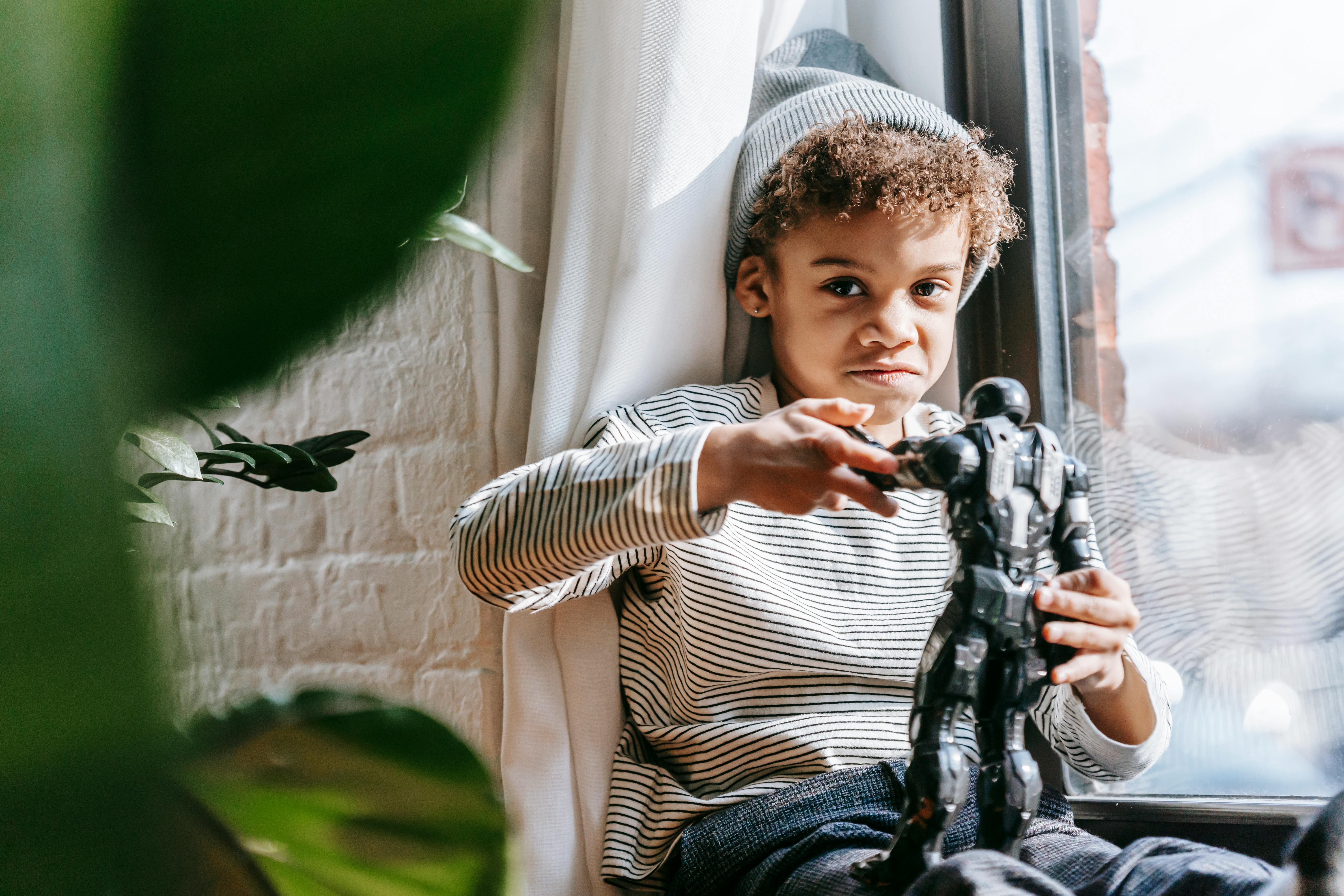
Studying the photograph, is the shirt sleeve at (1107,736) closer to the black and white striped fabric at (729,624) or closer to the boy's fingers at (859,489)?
the black and white striped fabric at (729,624)

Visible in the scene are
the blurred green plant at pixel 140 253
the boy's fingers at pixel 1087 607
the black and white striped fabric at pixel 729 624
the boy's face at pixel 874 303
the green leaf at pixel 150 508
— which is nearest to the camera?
the blurred green plant at pixel 140 253

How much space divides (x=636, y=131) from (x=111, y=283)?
903mm

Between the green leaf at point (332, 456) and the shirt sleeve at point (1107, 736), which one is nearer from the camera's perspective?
the green leaf at point (332, 456)

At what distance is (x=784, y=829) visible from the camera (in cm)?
73

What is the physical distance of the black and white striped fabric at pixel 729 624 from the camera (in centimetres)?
77

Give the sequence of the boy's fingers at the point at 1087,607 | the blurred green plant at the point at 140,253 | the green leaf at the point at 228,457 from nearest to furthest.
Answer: the blurred green plant at the point at 140,253 < the green leaf at the point at 228,457 < the boy's fingers at the point at 1087,607

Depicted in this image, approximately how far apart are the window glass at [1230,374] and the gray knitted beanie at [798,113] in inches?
7.1

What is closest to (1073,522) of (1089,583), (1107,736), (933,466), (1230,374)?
(1089,583)

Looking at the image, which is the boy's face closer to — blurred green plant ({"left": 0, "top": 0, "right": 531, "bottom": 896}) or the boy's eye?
the boy's eye

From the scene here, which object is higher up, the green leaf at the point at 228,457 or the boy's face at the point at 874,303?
the boy's face at the point at 874,303

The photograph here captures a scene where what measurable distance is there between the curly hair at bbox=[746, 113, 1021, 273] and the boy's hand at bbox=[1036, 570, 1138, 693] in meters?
0.37

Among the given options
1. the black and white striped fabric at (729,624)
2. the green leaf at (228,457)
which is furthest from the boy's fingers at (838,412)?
the green leaf at (228,457)

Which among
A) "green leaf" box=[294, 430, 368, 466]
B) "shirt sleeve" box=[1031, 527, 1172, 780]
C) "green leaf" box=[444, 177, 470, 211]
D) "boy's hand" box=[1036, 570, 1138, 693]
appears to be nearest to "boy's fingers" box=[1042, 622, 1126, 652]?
"boy's hand" box=[1036, 570, 1138, 693]

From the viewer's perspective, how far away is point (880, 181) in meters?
0.86
